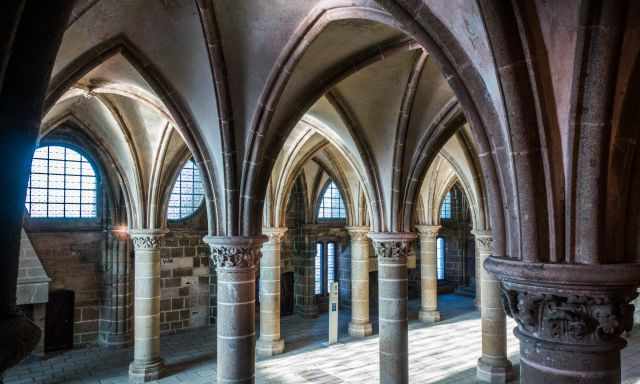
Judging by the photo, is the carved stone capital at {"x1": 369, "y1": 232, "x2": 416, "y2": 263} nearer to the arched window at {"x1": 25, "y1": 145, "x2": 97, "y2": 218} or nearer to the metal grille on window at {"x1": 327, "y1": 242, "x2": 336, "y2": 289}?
the arched window at {"x1": 25, "y1": 145, "x2": 97, "y2": 218}

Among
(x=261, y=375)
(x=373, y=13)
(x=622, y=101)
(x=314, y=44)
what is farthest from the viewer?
(x=261, y=375)

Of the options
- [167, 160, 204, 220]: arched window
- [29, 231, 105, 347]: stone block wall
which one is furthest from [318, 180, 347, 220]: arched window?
[29, 231, 105, 347]: stone block wall

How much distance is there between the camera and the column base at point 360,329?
12.8 m

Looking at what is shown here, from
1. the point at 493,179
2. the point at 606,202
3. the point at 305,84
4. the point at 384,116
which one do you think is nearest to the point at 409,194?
the point at 384,116

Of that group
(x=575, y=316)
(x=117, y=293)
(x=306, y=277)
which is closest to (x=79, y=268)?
(x=117, y=293)

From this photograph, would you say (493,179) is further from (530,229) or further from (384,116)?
(384,116)

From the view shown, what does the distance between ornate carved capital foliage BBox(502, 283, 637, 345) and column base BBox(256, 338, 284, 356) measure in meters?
9.18

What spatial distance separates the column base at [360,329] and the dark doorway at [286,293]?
3.74m

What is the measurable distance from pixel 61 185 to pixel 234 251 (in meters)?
7.81

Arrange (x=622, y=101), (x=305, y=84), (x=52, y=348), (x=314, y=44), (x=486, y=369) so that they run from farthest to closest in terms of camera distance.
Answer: (x=52, y=348), (x=486, y=369), (x=305, y=84), (x=314, y=44), (x=622, y=101)

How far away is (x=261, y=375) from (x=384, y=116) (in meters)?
5.79

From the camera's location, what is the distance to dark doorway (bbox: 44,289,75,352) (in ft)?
38.2

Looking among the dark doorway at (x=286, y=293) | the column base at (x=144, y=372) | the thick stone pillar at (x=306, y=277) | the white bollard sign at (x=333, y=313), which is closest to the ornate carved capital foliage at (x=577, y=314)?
the column base at (x=144, y=372)

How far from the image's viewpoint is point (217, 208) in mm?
6223
